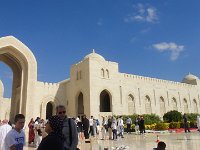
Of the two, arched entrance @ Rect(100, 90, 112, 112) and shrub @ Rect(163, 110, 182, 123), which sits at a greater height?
arched entrance @ Rect(100, 90, 112, 112)

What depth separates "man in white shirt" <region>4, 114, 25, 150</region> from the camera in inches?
153

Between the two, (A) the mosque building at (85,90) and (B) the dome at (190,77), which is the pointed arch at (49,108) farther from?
(B) the dome at (190,77)

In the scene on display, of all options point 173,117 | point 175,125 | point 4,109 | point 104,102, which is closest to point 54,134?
point 175,125

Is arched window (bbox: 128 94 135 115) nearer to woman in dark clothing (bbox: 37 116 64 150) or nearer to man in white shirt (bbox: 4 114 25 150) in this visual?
man in white shirt (bbox: 4 114 25 150)

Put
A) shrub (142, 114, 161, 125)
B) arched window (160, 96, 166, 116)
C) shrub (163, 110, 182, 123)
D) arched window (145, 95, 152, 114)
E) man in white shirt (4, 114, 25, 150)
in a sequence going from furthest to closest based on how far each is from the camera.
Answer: arched window (160, 96, 166, 116), arched window (145, 95, 152, 114), shrub (142, 114, 161, 125), shrub (163, 110, 182, 123), man in white shirt (4, 114, 25, 150)

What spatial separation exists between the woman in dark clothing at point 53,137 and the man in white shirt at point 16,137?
1.38m

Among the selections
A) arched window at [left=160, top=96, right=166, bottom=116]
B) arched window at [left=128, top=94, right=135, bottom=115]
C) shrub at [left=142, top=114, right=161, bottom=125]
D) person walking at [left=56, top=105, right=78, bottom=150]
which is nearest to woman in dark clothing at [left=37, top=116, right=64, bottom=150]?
person walking at [left=56, top=105, right=78, bottom=150]

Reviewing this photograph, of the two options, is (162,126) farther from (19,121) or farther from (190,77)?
(190,77)

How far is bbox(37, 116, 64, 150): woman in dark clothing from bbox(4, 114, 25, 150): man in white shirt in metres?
1.38

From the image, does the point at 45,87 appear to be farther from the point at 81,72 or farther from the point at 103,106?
the point at 103,106

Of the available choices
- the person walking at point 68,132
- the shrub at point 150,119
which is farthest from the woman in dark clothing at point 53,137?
the shrub at point 150,119

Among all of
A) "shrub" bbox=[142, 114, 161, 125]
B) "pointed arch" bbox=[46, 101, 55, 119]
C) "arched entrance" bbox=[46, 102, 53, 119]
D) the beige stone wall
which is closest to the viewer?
"shrub" bbox=[142, 114, 161, 125]

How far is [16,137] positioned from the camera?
13.1 ft

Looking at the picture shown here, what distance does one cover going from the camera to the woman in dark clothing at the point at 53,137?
2645 millimetres
